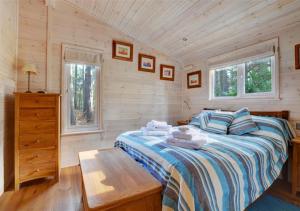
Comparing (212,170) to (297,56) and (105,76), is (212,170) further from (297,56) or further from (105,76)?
(105,76)

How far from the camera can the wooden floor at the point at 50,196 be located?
1.69 metres

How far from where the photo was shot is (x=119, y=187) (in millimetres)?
1129

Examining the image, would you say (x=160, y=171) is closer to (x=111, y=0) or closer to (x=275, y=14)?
(x=275, y=14)

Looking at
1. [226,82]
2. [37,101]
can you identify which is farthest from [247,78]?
[37,101]

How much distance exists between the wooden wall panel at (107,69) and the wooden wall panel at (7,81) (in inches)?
7.4

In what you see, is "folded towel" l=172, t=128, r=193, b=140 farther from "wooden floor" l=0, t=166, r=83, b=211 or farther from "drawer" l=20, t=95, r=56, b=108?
"drawer" l=20, t=95, r=56, b=108

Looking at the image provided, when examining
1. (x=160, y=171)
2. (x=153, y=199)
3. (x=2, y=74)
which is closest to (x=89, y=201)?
(x=153, y=199)

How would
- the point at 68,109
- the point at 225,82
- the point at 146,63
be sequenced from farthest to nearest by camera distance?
the point at 146,63, the point at 225,82, the point at 68,109

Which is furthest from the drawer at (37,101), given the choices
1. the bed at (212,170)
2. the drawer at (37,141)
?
the bed at (212,170)

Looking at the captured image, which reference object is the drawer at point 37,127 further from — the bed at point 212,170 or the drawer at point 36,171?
the bed at point 212,170

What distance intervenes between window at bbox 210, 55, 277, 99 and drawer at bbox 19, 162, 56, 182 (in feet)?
9.92

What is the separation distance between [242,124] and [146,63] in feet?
7.10

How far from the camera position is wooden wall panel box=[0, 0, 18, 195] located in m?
1.88

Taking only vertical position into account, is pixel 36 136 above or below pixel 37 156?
above
